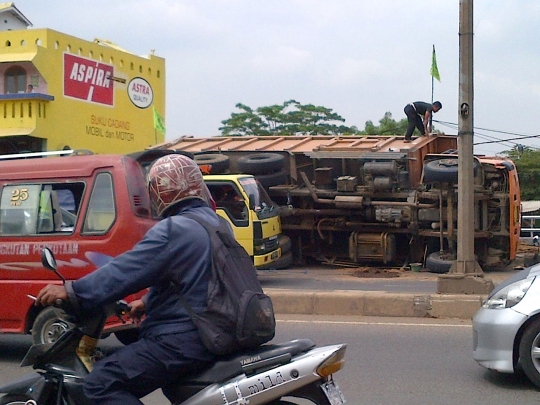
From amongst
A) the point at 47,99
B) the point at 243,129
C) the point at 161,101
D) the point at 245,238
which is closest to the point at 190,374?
the point at 245,238

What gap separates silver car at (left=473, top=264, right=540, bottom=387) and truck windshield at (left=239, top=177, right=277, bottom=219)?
27.6 feet

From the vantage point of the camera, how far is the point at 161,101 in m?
27.8

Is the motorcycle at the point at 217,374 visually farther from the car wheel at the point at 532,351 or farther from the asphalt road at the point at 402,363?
the car wheel at the point at 532,351

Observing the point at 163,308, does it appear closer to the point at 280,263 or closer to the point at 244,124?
the point at 280,263

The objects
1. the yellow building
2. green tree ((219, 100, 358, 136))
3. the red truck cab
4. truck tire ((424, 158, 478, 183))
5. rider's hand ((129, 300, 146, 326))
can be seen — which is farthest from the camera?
green tree ((219, 100, 358, 136))

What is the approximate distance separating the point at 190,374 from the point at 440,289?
270 inches

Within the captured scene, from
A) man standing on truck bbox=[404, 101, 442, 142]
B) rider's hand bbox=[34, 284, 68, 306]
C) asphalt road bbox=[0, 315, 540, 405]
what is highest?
man standing on truck bbox=[404, 101, 442, 142]

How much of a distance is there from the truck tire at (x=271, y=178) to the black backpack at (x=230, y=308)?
14247 millimetres

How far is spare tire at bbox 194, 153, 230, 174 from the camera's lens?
17.9m

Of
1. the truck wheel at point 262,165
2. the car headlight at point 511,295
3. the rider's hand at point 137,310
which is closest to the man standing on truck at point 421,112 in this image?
the truck wheel at point 262,165

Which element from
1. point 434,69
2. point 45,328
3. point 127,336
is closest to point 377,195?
point 434,69

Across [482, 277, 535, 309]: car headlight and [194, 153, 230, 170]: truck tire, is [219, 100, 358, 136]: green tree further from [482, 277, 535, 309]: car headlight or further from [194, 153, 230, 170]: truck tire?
[482, 277, 535, 309]: car headlight

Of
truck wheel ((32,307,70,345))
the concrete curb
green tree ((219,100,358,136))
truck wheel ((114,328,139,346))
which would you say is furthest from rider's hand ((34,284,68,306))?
green tree ((219,100,358,136))

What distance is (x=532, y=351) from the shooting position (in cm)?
609
